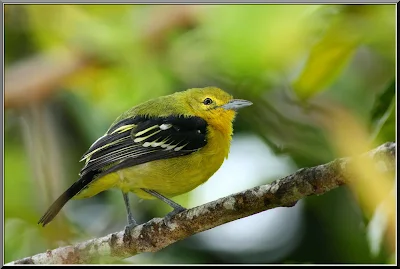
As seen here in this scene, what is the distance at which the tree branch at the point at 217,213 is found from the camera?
1985mm

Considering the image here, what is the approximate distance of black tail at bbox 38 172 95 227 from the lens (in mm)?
2326

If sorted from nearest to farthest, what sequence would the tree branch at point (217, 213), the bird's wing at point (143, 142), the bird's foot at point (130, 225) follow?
1. the tree branch at point (217, 213)
2. the bird's wing at point (143, 142)
3. the bird's foot at point (130, 225)

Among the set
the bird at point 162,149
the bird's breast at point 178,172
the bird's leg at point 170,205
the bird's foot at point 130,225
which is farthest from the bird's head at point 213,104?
the bird's foot at point 130,225

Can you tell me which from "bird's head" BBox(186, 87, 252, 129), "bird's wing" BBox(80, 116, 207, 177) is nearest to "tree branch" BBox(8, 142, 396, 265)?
"bird's wing" BBox(80, 116, 207, 177)

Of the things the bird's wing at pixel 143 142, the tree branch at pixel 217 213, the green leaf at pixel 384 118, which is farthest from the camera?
the bird's wing at pixel 143 142

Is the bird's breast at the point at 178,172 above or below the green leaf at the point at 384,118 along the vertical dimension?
below

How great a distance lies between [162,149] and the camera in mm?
2363

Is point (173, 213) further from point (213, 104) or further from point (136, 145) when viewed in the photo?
point (213, 104)

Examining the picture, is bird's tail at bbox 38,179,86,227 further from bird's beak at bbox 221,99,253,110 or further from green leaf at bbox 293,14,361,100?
green leaf at bbox 293,14,361,100

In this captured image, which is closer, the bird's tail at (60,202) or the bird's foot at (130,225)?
the bird's tail at (60,202)

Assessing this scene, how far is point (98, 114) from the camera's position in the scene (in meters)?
2.58

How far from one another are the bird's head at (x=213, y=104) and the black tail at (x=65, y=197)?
1.71 ft

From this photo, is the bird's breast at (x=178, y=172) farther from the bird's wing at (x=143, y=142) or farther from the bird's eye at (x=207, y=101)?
the bird's eye at (x=207, y=101)

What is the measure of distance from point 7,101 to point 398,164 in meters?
1.68
